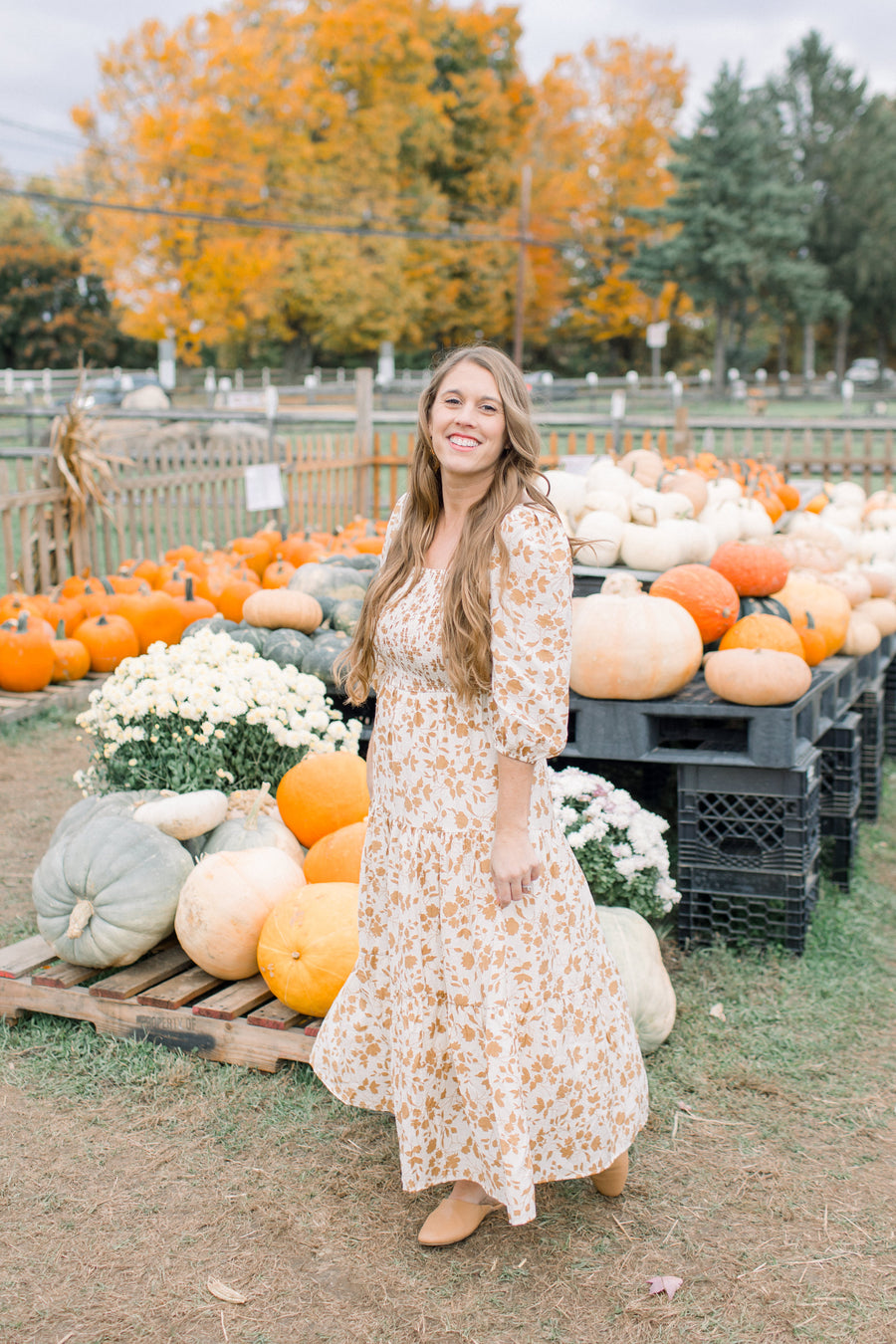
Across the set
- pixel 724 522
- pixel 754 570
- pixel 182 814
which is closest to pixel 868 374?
pixel 724 522

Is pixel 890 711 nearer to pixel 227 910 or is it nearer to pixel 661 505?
pixel 661 505

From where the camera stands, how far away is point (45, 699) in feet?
21.3

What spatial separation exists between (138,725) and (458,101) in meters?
45.0

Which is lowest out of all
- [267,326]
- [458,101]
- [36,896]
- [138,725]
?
[36,896]

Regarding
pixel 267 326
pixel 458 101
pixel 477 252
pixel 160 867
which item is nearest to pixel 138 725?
pixel 160 867

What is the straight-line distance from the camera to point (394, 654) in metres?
2.20

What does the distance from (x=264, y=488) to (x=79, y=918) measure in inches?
273

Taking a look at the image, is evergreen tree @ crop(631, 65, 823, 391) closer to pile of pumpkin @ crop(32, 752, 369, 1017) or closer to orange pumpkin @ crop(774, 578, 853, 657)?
orange pumpkin @ crop(774, 578, 853, 657)

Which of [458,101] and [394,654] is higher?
[458,101]

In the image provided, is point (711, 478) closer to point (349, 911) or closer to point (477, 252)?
point (349, 911)

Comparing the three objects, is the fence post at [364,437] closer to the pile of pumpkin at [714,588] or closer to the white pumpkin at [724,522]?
the pile of pumpkin at [714,588]

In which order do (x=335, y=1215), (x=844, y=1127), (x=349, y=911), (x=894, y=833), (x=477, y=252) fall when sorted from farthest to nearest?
(x=477, y=252) → (x=894, y=833) → (x=349, y=911) → (x=844, y=1127) → (x=335, y=1215)

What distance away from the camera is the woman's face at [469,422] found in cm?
213

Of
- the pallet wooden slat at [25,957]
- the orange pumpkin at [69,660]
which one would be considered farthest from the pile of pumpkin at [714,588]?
the orange pumpkin at [69,660]
